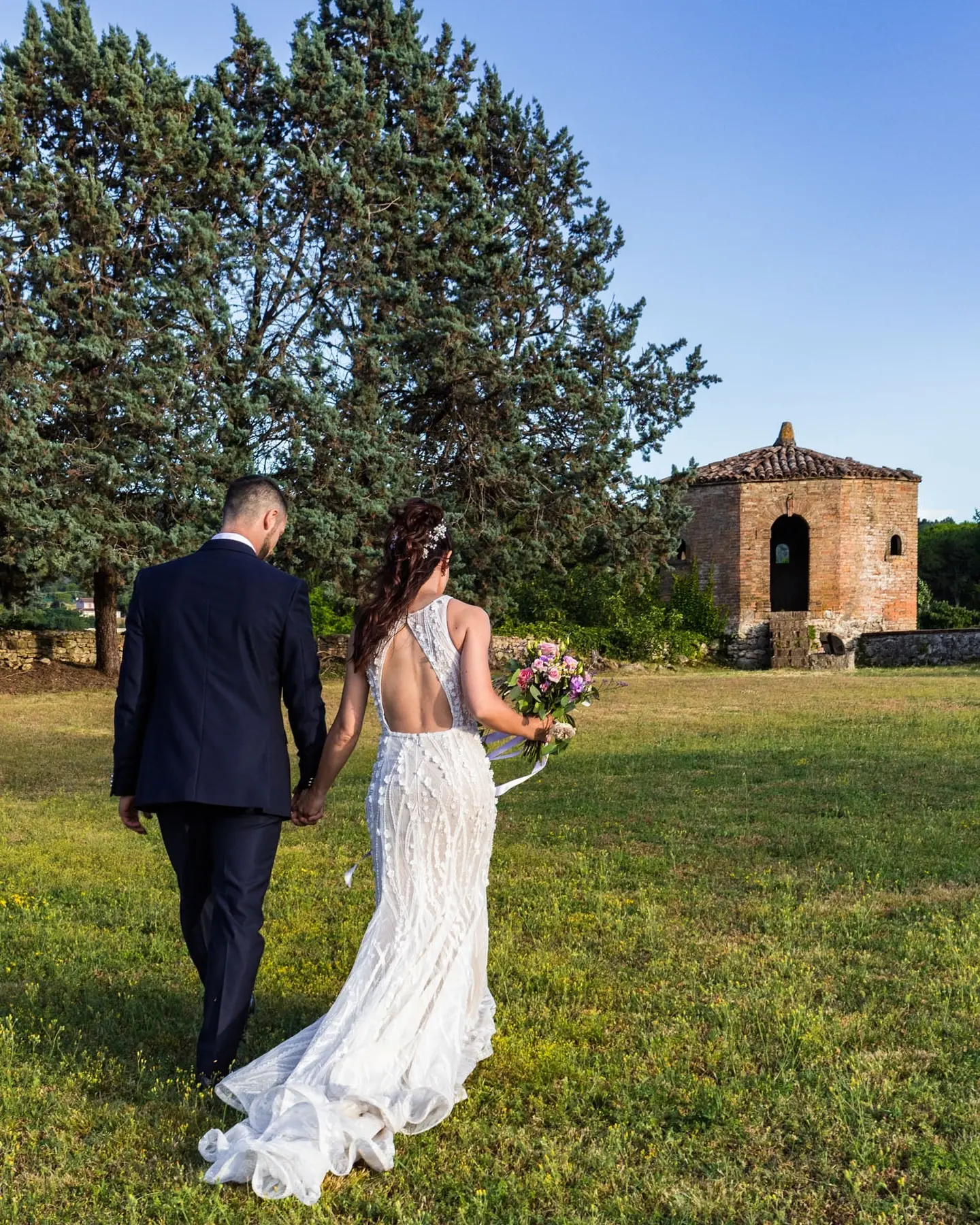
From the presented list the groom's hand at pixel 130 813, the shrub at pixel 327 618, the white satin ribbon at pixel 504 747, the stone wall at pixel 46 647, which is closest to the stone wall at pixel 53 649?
the stone wall at pixel 46 647

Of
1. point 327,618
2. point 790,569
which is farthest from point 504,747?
point 790,569

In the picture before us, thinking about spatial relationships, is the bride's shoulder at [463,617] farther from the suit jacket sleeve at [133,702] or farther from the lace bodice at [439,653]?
the suit jacket sleeve at [133,702]

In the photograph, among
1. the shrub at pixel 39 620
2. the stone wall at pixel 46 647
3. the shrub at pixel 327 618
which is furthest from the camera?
the shrub at pixel 327 618

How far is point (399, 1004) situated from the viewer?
3.52 m

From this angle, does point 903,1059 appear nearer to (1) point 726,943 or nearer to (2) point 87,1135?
(1) point 726,943

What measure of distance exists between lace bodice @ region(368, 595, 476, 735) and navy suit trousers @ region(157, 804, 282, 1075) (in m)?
0.65

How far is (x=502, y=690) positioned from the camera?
4293 mm

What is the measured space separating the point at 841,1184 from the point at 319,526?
18.1 metres

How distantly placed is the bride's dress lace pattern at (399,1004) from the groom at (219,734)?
11.7 inches

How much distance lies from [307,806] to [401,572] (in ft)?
3.11

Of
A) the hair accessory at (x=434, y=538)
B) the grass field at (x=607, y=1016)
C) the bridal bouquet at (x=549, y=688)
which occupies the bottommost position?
the grass field at (x=607, y=1016)

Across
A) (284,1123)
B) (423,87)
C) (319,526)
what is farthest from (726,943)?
(423,87)

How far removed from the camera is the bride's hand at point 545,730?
161 inches

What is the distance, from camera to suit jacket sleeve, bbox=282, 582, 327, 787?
12.4 feet
